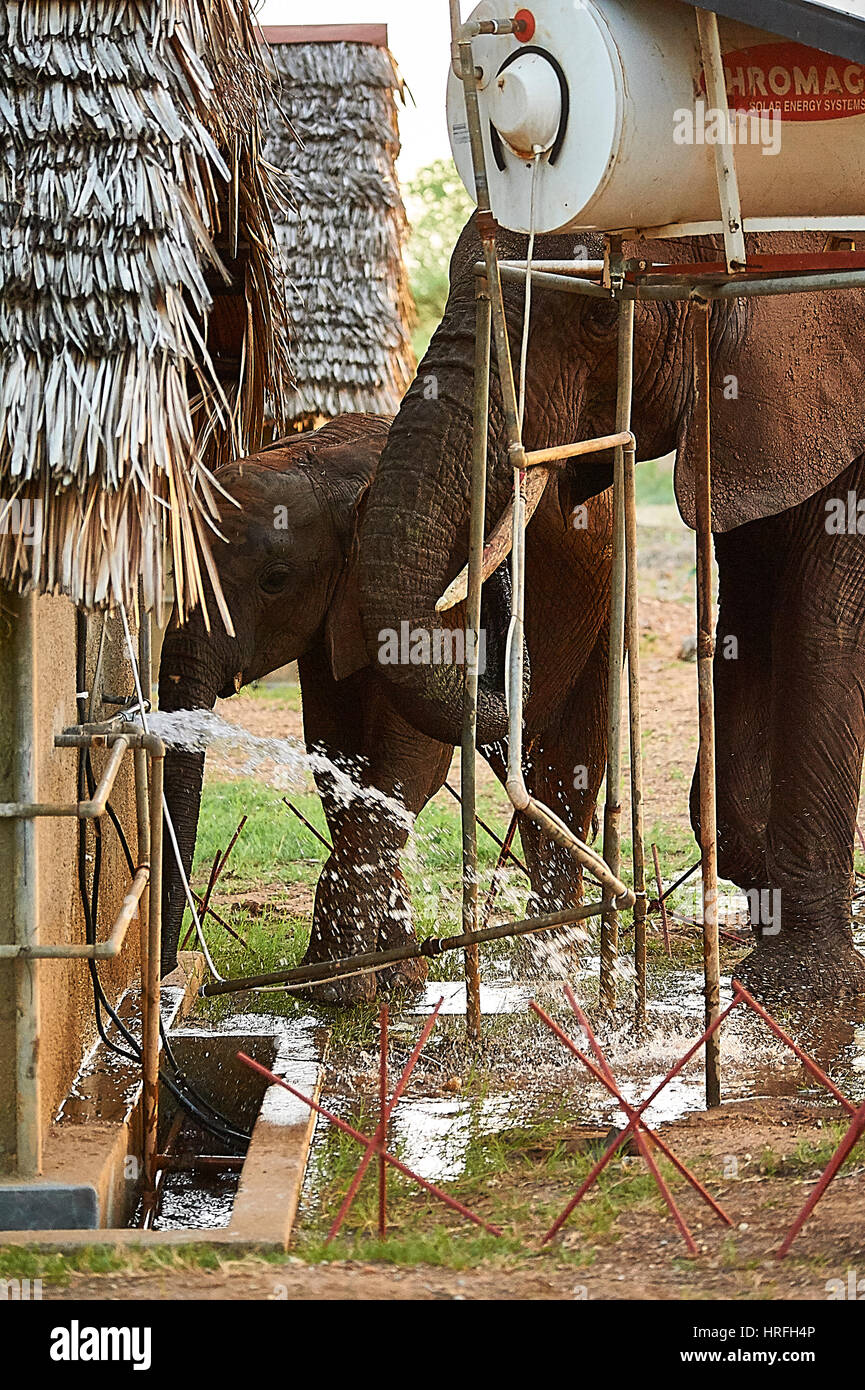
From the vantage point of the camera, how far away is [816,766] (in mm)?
6527

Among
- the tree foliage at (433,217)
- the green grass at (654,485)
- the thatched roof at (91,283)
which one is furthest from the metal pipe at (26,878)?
the tree foliage at (433,217)

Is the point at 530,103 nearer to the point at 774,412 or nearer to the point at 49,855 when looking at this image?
the point at 774,412

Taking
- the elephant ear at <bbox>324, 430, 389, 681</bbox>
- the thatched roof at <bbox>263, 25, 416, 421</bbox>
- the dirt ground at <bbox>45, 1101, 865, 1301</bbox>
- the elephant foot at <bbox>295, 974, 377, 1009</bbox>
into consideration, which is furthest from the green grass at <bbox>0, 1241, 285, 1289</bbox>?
the thatched roof at <bbox>263, 25, 416, 421</bbox>

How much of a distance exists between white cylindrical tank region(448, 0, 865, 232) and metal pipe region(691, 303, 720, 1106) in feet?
1.96

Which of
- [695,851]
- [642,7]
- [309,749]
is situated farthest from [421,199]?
[642,7]

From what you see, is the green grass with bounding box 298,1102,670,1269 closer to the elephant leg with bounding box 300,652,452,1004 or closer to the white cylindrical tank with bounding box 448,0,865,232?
the elephant leg with bounding box 300,652,452,1004

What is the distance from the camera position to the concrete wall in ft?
15.1

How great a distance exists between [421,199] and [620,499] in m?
26.3

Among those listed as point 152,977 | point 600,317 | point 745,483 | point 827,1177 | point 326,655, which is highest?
point 600,317

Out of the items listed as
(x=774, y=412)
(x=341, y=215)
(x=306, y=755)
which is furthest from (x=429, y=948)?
(x=341, y=215)

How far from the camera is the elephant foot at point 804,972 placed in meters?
6.39

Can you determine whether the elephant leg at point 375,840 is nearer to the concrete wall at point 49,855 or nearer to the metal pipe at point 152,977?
the concrete wall at point 49,855

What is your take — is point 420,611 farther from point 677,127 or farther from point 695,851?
point 695,851

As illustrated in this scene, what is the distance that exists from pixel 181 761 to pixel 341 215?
6558 mm
